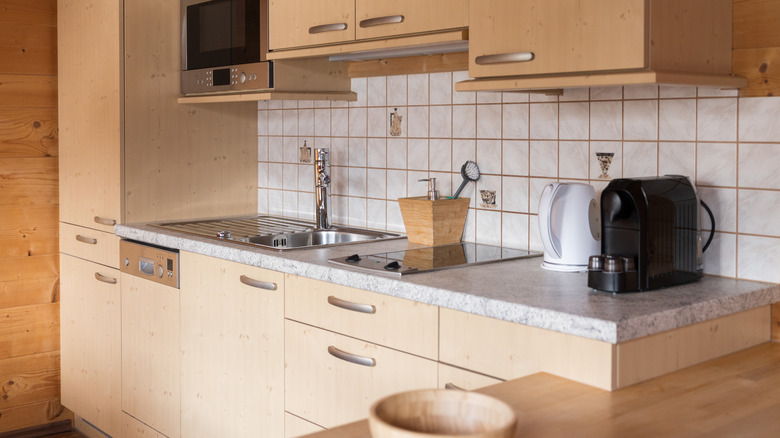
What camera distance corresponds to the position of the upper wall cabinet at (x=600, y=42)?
1.83m

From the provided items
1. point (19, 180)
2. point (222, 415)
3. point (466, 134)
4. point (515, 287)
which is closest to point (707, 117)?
point (515, 287)

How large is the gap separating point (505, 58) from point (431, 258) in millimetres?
618

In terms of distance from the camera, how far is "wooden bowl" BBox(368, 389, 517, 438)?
1.10 m

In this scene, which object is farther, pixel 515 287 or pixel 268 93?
pixel 268 93

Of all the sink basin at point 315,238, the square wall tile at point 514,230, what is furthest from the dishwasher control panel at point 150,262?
the square wall tile at point 514,230

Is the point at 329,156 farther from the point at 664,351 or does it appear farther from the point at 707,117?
the point at 664,351

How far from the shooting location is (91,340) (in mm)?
3490

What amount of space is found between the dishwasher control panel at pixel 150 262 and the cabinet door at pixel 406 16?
1085 millimetres

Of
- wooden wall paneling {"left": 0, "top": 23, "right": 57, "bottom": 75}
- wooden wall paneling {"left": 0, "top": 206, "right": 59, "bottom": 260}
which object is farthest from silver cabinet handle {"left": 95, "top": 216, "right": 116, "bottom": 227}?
wooden wall paneling {"left": 0, "top": 23, "right": 57, "bottom": 75}

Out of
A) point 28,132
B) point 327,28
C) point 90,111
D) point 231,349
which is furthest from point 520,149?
point 28,132

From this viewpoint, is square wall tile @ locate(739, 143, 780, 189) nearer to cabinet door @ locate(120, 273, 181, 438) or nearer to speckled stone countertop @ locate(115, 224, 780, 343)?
speckled stone countertop @ locate(115, 224, 780, 343)

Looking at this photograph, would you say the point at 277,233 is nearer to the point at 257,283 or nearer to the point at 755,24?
the point at 257,283

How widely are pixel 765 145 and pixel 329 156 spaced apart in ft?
5.46

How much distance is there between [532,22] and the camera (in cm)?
202
